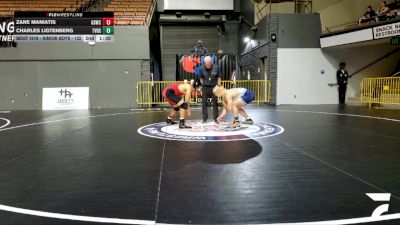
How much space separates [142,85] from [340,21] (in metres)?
10.2

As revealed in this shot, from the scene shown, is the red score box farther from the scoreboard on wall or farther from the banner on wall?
the banner on wall

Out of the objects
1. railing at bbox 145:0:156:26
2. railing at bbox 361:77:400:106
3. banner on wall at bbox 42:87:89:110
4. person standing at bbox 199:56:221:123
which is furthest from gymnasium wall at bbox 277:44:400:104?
banner on wall at bbox 42:87:89:110

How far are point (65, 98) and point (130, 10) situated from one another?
241 inches

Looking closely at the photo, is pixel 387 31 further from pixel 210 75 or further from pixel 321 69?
pixel 210 75

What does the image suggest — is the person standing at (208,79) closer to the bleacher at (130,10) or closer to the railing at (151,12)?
the bleacher at (130,10)

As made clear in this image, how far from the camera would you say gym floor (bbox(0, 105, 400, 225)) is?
2732 mm

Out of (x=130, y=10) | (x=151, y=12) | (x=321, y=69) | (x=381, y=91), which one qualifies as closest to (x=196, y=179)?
(x=381, y=91)

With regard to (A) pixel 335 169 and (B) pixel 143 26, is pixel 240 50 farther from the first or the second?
(A) pixel 335 169

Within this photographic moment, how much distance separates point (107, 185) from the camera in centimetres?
351

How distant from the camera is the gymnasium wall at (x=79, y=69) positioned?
1593 cm

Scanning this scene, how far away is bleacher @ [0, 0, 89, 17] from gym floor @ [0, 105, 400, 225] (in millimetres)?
14319

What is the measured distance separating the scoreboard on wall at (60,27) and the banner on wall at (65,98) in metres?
2.23

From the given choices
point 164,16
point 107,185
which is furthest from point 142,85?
point 107,185

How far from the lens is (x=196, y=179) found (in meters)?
3.66
